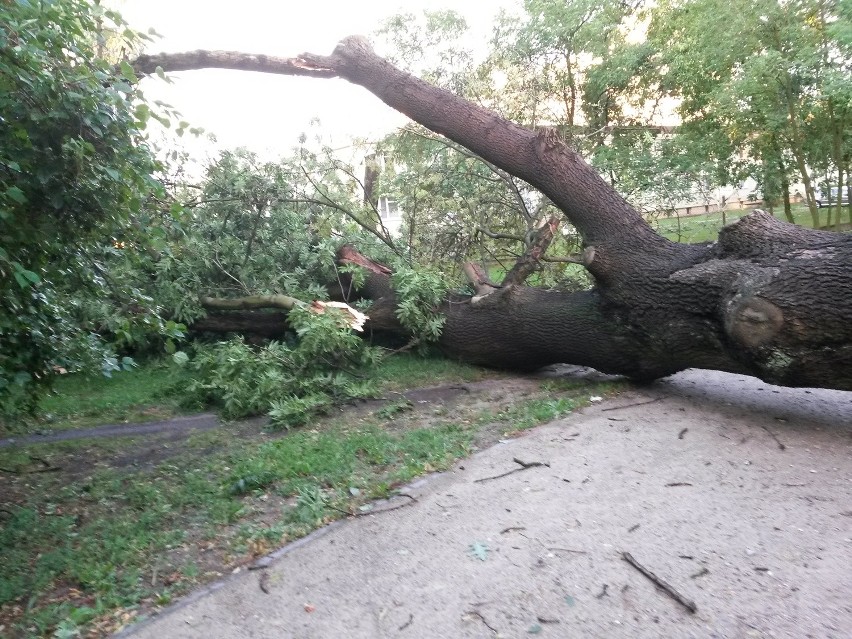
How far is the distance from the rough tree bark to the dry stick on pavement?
2590mm

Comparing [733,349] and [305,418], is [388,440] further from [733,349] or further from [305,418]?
[733,349]

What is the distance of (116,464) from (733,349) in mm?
5126

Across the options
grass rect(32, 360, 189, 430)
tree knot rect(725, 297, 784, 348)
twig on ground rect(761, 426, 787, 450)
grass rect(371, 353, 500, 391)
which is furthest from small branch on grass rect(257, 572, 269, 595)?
grass rect(371, 353, 500, 391)

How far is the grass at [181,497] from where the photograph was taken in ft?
12.5

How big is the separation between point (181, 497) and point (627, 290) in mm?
4263

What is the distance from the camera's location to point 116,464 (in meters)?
6.01

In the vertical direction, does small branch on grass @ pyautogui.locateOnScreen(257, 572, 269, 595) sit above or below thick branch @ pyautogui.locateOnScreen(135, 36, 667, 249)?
below

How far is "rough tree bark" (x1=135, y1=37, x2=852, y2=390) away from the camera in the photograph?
5301 mm

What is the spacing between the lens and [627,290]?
679 cm

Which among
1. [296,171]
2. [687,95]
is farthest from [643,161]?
[296,171]

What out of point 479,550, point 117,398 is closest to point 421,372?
point 117,398

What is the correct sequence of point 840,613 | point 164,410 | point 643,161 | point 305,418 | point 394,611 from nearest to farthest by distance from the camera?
point 840,613
point 394,611
point 305,418
point 164,410
point 643,161

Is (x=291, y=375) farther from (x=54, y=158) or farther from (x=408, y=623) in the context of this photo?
(x=408, y=623)

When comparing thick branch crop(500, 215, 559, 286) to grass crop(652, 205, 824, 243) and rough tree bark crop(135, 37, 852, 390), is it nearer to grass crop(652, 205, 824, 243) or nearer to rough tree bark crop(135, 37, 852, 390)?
rough tree bark crop(135, 37, 852, 390)
